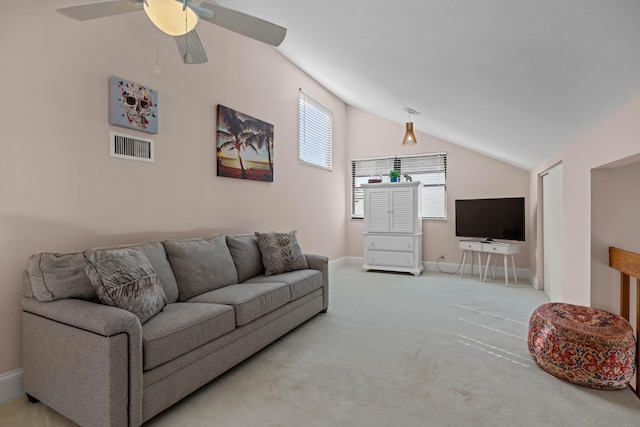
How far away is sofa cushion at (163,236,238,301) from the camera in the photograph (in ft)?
8.68

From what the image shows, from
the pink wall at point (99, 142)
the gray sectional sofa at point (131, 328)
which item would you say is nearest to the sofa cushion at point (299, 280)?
the gray sectional sofa at point (131, 328)

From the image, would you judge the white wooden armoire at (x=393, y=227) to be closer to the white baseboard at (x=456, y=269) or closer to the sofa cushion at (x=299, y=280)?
the white baseboard at (x=456, y=269)

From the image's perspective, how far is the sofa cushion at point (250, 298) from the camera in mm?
2414

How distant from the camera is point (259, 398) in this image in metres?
2.04

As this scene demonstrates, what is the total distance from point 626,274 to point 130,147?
3751 millimetres

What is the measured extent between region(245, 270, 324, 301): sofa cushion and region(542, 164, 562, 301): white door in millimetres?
2643

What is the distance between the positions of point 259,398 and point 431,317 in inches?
83.1

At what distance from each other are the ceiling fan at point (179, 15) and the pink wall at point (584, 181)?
2.04m

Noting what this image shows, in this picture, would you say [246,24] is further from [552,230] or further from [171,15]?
[552,230]

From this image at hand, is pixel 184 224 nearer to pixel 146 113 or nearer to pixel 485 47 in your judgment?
pixel 146 113

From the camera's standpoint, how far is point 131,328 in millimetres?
1661

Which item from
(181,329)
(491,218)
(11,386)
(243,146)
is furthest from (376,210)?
(11,386)

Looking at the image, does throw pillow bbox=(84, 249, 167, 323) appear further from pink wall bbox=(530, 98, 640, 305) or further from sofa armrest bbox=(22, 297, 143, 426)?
pink wall bbox=(530, 98, 640, 305)

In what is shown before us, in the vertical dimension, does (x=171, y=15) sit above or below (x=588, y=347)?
above
